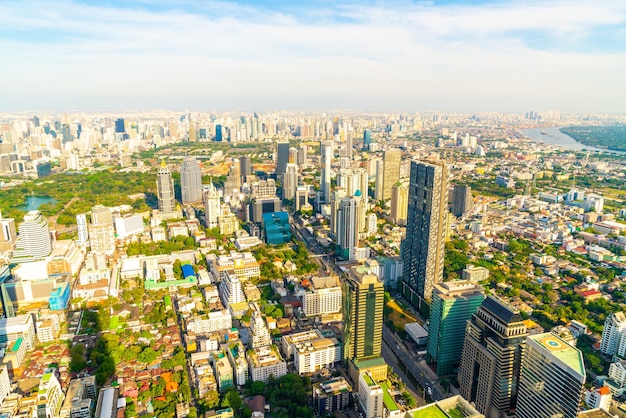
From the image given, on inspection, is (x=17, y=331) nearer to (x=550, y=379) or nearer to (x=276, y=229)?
(x=276, y=229)

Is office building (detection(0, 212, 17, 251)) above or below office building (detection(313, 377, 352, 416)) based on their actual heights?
above

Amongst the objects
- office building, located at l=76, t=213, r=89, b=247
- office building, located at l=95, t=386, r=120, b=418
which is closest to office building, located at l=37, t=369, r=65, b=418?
office building, located at l=95, t=386, r=120, b=418

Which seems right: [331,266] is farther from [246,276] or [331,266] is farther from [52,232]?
[52,232]

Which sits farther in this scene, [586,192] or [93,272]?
[586,192]

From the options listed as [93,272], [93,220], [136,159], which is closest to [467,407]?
[93,272]

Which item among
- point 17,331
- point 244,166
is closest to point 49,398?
point 17,331

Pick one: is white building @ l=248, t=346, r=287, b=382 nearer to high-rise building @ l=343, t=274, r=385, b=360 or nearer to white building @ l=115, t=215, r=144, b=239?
high-rise building @ l=343, t=274, r=385, b=360
